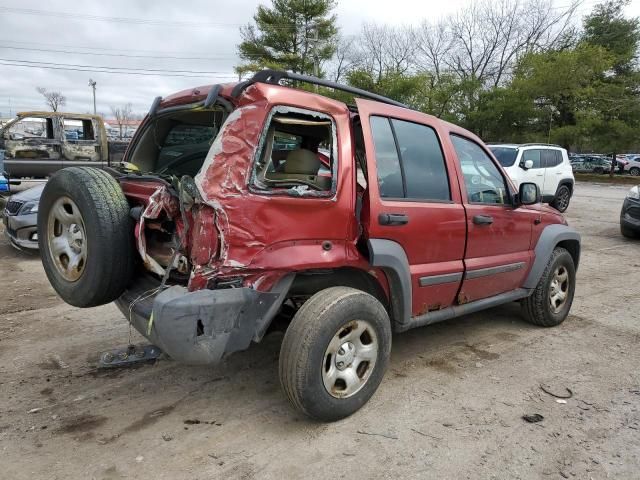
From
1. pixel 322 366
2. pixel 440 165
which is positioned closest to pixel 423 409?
pixel 322 366

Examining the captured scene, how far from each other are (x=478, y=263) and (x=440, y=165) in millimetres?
833

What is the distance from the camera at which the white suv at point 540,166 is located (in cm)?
1320

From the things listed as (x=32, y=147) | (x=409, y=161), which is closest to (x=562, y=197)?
(x=409, y=161)

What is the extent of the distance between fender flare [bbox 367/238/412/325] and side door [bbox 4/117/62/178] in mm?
11314

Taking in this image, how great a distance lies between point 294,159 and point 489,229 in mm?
1677

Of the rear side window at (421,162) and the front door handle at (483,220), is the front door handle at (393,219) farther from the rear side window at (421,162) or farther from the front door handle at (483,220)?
the front door handle at (483,220)

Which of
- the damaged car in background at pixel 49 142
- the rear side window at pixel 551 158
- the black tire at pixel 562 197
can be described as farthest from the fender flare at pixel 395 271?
the black tire at pixel 562 197

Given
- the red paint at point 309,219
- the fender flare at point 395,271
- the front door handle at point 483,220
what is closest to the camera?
the red paint at point 309,219

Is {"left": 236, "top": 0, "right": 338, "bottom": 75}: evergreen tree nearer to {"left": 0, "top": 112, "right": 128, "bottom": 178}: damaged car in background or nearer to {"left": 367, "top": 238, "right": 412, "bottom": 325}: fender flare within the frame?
{"left": 0, "top": 112, "right": 128, "bottom": 178}: damaged car in background

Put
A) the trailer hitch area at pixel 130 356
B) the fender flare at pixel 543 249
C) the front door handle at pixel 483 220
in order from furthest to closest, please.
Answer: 1. the fender flare at pixel 543 249
2. the front door handle at pixel 483 220
3. the trailer hitch area at pixel 130 356

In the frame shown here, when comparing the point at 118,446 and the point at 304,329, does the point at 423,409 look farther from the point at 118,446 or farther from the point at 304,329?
the point at 118,446

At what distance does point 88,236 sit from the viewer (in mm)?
2703

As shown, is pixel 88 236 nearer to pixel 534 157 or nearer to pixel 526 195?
pixel 526 195

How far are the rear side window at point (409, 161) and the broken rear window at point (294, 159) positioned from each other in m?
0.36
